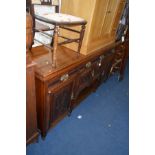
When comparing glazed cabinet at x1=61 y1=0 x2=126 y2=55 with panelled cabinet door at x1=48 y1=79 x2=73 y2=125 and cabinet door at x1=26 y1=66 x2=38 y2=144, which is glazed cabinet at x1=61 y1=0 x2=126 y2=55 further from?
cabinet door at x1=26 y1=66 x2=38 y2=144

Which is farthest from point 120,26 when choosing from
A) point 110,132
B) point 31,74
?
point 31,74

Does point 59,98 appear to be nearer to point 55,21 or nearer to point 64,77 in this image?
point 64,77

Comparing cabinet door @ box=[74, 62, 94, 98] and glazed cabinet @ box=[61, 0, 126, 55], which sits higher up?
glazed cabinet @ box=[61, 0, 126, 55]

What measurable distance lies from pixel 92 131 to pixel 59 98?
57 cm

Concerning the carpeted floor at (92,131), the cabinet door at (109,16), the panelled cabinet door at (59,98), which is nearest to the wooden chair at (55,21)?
the panelled cabinet door at (59,98)

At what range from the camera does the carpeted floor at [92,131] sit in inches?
60.3

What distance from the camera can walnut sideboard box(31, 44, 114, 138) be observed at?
4.26ft

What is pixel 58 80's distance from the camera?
138 centimetres

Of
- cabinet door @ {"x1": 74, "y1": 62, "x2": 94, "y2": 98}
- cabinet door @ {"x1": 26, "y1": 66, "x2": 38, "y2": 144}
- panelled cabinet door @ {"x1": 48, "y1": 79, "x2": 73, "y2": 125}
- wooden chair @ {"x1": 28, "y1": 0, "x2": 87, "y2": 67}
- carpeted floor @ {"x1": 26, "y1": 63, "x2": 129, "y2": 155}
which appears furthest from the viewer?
cabinet door @ {"x1": 74, "y1": 62, "x2": 94, "y2": 98}

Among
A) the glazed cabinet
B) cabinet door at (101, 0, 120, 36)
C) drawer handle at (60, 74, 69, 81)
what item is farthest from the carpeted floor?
cabinet door at (101, 0, 120, 36)

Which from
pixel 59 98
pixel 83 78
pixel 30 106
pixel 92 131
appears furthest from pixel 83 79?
pixel 30 106
